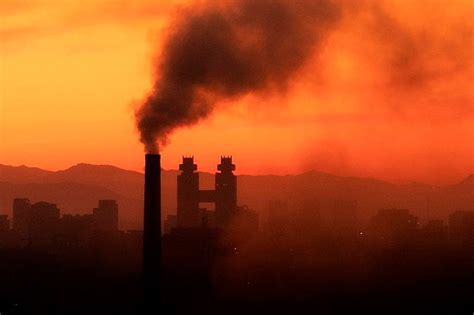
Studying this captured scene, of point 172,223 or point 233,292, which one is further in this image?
point 172,223

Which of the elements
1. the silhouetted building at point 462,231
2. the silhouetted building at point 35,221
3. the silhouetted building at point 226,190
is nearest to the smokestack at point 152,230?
the silhouetted building at point 462,231

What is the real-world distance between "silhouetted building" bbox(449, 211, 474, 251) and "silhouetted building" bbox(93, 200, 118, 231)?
3527cm

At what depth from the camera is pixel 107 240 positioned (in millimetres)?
96688

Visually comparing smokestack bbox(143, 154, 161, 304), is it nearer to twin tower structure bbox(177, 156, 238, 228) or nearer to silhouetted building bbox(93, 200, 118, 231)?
twin tower structure bbox(177, 156, 238, 228)

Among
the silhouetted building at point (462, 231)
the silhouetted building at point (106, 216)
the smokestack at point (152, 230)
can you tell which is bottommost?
the smokestack at point (152, 230)

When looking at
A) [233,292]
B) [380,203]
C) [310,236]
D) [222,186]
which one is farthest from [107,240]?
[380,203]

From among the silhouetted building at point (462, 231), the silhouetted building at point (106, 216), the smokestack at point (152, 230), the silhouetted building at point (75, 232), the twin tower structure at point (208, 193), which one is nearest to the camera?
the smokestack at point (152, 230)

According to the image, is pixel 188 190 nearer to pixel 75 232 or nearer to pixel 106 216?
pixel 106 216

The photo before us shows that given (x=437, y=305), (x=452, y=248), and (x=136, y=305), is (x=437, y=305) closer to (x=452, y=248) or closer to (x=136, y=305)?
(x=136, y=305)

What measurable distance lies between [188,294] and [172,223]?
223 feet

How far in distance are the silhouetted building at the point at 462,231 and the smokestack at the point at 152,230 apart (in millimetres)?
45504

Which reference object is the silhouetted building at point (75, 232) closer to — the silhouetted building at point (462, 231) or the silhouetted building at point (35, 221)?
the silhouetted building at point (35, 221)

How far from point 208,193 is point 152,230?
80571mm

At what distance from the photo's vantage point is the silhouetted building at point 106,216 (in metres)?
126
